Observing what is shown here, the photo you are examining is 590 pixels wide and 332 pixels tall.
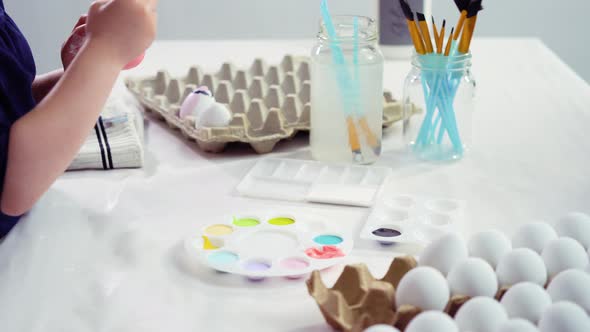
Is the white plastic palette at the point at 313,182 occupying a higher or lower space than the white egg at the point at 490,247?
lower

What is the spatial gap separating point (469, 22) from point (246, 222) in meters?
0.33

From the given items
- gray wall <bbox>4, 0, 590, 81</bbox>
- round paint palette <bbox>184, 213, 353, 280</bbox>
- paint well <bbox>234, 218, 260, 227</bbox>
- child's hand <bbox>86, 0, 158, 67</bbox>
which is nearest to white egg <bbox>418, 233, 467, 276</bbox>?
round paint palette <bbox>184, 213, 353, 280</bbox>

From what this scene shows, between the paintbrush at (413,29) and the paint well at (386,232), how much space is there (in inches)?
9.7

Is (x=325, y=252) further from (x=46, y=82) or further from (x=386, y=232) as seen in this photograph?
(x=46, y=82)

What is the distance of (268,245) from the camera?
A: 674 millimetres

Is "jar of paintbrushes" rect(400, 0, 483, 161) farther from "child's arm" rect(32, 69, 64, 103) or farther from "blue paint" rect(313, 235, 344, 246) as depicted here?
"child's arm" rect(32, 69, 64, 103)

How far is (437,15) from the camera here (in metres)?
2.21

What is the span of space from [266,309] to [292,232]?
0.41 feet

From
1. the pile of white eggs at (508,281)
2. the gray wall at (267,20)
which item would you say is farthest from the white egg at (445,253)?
the gray wall at (267,20)

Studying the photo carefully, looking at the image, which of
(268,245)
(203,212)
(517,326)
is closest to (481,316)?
(517,326)

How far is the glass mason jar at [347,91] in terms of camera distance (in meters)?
0.85

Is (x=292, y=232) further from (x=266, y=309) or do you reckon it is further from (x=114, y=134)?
(x=114, y=134)

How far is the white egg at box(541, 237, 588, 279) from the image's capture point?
0.53 m

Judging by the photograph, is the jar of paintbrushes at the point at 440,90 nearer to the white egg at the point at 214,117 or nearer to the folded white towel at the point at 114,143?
the white egg at the point at 214,117
